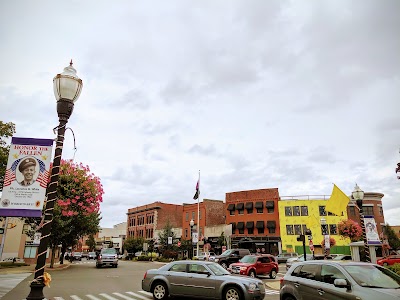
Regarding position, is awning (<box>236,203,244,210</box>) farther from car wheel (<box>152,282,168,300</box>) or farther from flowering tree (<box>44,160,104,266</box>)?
car wheel (<box>152,282,168,300</box>)

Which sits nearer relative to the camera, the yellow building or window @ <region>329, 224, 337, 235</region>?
the yellow building

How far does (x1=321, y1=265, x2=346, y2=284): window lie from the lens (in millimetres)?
7457

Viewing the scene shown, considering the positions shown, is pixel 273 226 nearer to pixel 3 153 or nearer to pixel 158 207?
pixel 158 207

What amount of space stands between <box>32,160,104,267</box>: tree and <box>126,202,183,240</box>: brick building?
4145 centimetres

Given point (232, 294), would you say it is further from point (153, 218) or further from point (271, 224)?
point (153, 218)

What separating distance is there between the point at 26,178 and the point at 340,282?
7.34 meters

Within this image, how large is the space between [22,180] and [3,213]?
78 cm

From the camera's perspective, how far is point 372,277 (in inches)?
283

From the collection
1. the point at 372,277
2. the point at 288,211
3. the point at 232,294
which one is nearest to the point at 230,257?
the point at 232,294

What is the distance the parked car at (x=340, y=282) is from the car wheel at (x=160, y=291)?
489 cm

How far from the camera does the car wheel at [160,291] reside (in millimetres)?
11859

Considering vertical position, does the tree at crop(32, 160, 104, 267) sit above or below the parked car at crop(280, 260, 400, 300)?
above

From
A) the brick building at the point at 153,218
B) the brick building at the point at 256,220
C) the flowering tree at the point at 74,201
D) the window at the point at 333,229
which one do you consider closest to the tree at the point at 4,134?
the flowering tree at the point at 74,201

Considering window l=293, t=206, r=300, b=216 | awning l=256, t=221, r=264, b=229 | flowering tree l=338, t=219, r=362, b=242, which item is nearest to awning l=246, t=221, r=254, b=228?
awning l=256, t=221, r=264, b=229
